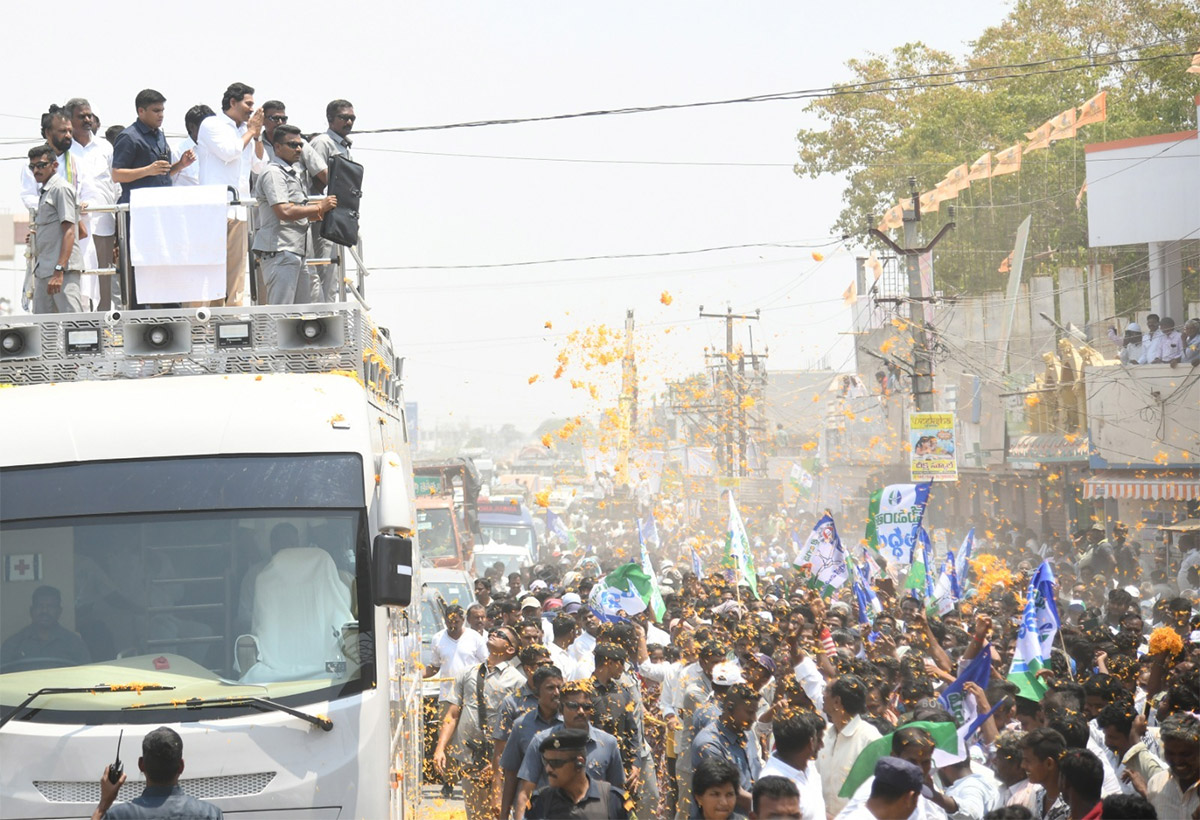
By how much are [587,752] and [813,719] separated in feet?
3.68

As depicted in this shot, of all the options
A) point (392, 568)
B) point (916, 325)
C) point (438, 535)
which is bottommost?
point (438, 535)

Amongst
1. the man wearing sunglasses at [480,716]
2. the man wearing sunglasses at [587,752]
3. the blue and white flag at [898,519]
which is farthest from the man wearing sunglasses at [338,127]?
the blue and white flag at [898,519]

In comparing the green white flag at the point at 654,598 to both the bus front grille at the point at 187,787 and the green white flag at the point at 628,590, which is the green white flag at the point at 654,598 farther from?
the bus front grille at the point at 187,787

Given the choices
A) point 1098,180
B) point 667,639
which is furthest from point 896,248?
point 667,639

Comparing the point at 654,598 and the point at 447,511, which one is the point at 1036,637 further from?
the point at 447,511

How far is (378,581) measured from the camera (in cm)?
652

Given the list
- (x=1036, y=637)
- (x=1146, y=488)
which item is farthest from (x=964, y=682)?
(x=1146, y=488)

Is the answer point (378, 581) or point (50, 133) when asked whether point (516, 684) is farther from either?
point (50, 133)

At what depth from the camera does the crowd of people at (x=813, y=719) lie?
6281mm

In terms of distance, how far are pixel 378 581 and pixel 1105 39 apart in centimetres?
4109

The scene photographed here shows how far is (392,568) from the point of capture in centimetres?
648

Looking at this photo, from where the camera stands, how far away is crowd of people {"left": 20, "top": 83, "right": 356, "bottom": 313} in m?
8.97

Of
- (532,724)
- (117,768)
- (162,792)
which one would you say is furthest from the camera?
(532,724)

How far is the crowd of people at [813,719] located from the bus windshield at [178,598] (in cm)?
125
